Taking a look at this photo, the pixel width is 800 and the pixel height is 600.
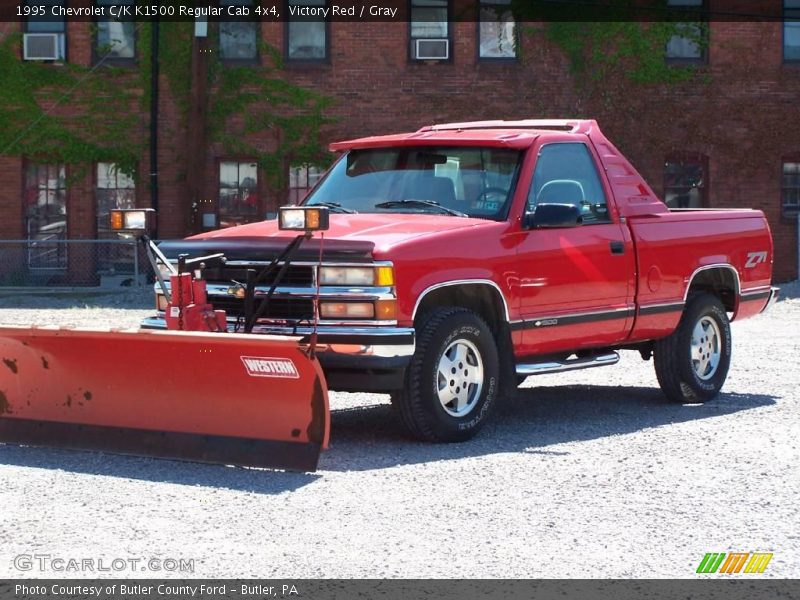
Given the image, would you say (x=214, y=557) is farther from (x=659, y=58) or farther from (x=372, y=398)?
(x=659, y=58)

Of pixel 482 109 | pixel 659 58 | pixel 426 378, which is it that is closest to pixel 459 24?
pixel 482 109

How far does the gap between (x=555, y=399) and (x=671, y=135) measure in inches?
782

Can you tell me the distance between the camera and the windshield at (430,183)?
401 inches

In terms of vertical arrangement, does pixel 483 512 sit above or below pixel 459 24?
below

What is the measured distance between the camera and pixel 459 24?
3059cm

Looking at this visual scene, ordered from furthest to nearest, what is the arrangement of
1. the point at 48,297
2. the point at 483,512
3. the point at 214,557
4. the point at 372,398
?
the point at 48,297
the point at 372,398
the point at 483,512
the point at 214,557

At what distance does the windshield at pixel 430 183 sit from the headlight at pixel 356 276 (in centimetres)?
128

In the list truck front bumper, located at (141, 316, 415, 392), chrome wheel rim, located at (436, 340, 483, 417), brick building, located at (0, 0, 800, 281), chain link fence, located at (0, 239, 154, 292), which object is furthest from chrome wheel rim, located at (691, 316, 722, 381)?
brick building, located at (0, 0, 800, 281)

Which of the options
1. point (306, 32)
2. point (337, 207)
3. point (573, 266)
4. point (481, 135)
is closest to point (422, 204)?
point (337, 207)

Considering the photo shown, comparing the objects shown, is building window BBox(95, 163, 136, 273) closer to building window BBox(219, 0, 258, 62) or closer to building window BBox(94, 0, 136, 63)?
building window BBox(94, 0, 136, 63)

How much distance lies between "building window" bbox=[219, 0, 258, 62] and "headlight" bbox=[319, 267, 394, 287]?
22.4 m

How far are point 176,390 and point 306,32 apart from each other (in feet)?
75.0

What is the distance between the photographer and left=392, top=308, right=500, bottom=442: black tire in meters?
9.09

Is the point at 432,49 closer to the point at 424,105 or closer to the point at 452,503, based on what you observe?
the point at 424,105
